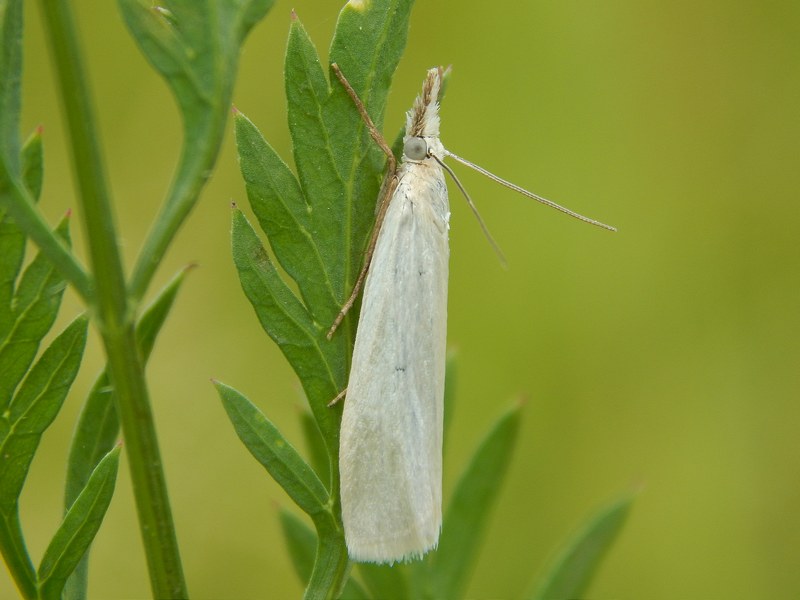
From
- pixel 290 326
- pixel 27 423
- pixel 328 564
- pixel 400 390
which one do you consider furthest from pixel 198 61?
pixel 400 390

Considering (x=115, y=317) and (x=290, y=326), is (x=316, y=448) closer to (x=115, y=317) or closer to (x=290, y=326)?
(x=290, y=326)

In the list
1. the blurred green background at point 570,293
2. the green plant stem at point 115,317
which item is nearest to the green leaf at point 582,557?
the green plant stem at point 115,317

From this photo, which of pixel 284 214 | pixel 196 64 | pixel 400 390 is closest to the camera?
pixel 196 64

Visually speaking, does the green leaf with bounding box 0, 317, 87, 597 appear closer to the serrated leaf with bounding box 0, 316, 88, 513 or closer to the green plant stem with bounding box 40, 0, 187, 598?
the serrated leaf with bounding box 0, 316, 88, 513

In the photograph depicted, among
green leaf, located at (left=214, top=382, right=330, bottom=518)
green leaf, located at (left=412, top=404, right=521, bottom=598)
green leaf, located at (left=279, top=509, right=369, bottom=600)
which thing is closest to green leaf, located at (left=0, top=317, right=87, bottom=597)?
green leaf, located at (left=214, top=382, right=330, bottom=518)

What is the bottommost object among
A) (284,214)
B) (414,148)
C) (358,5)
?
(284,214)

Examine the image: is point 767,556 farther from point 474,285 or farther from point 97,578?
point 97,578
